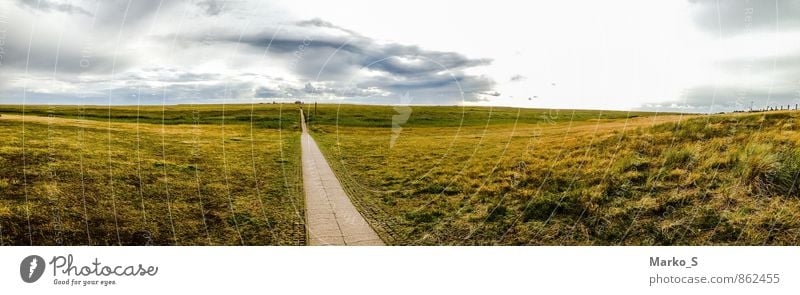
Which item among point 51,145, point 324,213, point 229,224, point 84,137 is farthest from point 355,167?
point 84,137

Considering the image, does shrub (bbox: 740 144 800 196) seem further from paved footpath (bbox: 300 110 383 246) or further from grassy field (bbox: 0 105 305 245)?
grassy field (bbox: 0 105 305 245)

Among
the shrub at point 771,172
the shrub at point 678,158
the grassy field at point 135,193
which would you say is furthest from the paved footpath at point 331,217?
the shrub at point 771,172

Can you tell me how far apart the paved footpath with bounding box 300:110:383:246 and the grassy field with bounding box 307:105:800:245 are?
0.91ft

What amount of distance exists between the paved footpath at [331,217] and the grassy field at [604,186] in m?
0.28

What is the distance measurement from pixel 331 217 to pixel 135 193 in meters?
4.19

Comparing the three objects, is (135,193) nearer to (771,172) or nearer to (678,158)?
(678,158)

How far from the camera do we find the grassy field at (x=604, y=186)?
7.00 m

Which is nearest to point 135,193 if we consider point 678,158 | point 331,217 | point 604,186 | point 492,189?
point 331,217

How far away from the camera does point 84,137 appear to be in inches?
647

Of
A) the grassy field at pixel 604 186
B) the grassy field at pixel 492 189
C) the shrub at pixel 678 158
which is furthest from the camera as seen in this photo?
the shrub at pixel 678 158

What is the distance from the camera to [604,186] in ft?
26.4

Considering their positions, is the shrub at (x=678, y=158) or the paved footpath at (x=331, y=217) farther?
the shrub at (x=678, y=158)

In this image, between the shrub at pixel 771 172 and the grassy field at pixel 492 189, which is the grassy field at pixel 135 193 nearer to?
the grassy field at pixel 492 189
